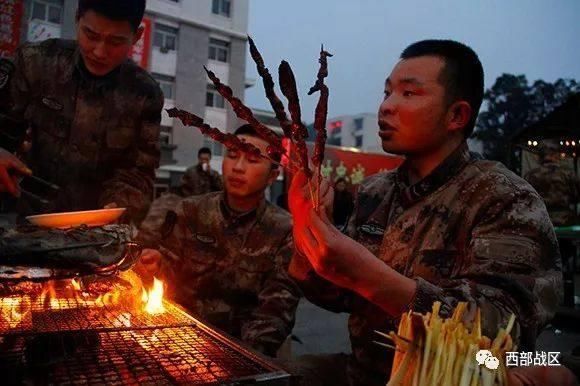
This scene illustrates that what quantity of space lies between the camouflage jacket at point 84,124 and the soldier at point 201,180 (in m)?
6.17

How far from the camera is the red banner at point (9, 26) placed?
36.4 ft

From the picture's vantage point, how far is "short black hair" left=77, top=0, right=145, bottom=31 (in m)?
3.67

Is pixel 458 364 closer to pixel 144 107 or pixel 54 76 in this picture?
pixel 144 107

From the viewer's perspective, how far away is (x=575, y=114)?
9.02 metres

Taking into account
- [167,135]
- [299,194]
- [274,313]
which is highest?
[167,135]

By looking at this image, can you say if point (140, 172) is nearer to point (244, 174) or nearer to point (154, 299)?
point (244, 174)

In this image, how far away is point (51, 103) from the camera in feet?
14.0

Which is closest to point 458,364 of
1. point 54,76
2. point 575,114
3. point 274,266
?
point 274,266

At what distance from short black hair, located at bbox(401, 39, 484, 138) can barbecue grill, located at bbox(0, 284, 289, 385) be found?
1.56m

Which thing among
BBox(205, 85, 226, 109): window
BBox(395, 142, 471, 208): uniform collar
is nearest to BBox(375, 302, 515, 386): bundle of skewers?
BBox(395, 142, 471, 208): uniform collar

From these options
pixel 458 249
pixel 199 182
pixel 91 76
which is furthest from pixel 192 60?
pixel 458 249

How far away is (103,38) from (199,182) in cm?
713

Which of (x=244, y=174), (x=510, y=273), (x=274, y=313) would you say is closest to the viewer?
(x=510, y=273)

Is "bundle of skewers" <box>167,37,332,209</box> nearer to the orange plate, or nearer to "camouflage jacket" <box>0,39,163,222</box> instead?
the orange plate
